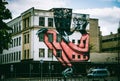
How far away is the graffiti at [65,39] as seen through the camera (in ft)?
220

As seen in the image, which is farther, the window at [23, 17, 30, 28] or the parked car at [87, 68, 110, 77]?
the window at [23, 17, 30, 28]

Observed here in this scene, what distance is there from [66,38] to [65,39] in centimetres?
35

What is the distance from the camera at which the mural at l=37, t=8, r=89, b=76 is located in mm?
67062

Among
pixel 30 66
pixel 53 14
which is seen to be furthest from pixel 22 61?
pixel 53 14

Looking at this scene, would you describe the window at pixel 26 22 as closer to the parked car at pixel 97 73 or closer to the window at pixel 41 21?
the window at pixel 41 21

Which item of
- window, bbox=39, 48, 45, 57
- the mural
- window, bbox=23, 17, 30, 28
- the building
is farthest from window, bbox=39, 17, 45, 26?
window, bbox=39, 48, 45, 57

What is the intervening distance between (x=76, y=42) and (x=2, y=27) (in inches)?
1388

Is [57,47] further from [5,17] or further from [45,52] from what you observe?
[5,17]

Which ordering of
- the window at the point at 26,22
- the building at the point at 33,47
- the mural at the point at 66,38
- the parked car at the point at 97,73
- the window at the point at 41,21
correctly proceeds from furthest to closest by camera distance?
the window at the point at 26,22, the mural at the point at 66,38, the window at the point at 41,21, the building at the point at 33,47, the parked car at the point at 97,73

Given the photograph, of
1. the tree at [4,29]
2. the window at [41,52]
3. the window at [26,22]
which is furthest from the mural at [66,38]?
the tree at [4,29]

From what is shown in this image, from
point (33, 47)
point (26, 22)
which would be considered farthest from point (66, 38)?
point (26, 22)

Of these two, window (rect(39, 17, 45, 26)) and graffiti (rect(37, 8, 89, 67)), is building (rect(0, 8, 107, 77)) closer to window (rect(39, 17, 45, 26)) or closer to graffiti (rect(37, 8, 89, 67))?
window (rect(39, 17, 45, 26))

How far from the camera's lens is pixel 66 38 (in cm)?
6931

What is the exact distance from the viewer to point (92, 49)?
77.7 metres
